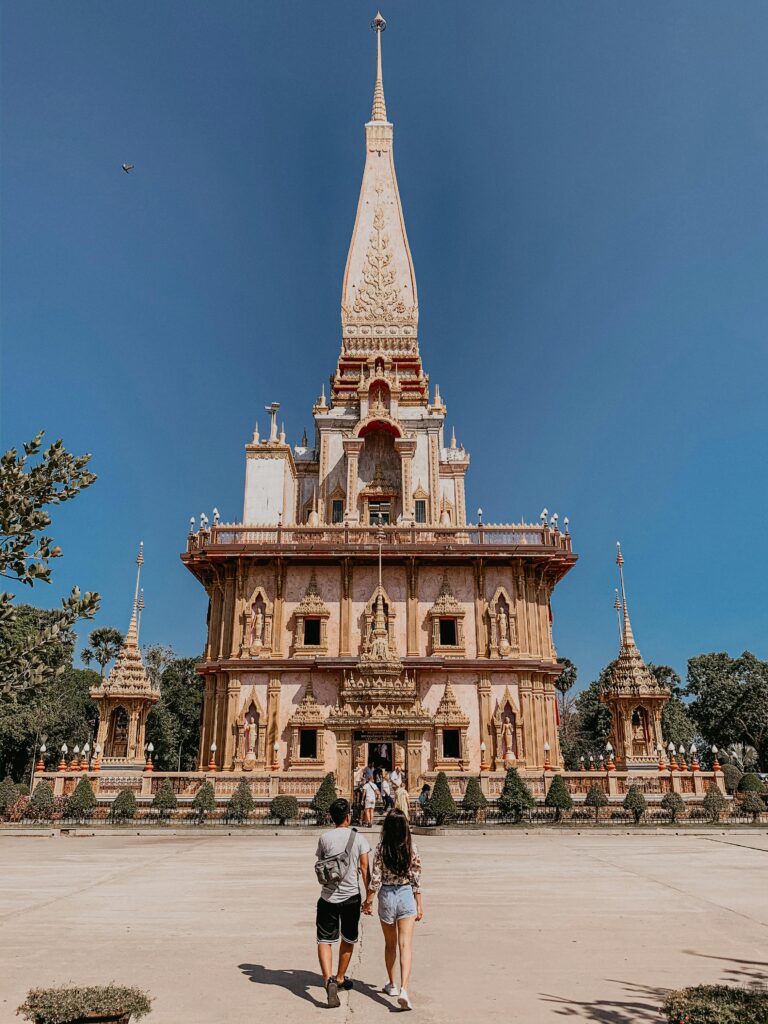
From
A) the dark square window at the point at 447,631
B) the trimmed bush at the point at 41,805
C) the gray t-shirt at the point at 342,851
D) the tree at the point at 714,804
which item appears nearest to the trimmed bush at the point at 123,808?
the trimmed bush at the point at 41,805

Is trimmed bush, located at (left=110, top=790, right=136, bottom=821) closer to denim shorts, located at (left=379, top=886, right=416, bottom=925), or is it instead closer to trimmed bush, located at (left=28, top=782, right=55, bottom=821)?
trimmed bush, located at (left=28, top=782, right=55, bottom=821)

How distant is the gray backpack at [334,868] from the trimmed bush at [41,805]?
23689mm

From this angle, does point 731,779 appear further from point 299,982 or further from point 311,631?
point 299,982

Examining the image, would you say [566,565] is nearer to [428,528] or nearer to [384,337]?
[428,528]

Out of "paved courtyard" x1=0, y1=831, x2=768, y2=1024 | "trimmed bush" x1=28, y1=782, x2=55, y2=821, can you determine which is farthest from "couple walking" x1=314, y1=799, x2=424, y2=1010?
"trimmed bush" x1=28, y1=782, x2=55, y2=821

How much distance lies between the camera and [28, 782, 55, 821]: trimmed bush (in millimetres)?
27109

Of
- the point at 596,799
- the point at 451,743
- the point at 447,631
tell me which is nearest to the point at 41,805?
the point at 451,743

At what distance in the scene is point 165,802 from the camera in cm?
2666

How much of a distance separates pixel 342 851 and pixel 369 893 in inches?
18.6

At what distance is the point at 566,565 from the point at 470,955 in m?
31.9

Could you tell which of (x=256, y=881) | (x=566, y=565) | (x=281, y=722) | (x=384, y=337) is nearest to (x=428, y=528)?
(x=566, y=565)

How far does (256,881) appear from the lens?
13.6 metres

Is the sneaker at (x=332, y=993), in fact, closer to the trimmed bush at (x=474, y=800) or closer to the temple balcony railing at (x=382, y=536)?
the trimmed bush at (x=474, y=800)

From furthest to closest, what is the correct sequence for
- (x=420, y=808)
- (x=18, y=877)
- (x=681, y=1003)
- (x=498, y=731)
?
(x=498, y=731), (x=420, y=808), (x=18, y=877), (x=681, y=1003)
